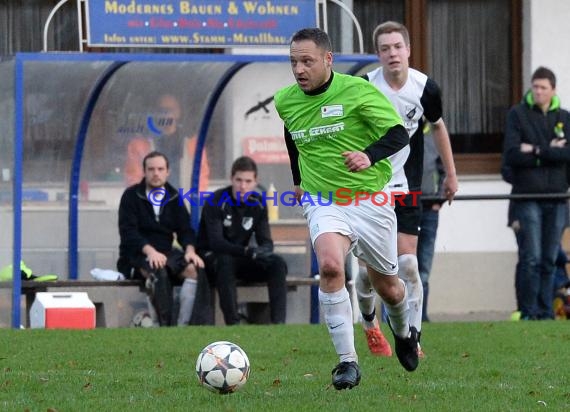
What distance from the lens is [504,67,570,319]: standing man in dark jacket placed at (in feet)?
45.4

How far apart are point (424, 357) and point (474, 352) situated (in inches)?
23.5

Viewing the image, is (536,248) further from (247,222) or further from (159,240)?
(159,240)

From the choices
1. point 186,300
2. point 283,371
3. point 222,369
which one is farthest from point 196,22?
point 222,369

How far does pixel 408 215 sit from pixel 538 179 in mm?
4618

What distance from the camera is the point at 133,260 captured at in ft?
44.6

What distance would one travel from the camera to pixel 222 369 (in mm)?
7434

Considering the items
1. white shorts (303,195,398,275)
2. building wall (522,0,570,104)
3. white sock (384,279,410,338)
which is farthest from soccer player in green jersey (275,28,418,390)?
building wall (522,0,570,104)

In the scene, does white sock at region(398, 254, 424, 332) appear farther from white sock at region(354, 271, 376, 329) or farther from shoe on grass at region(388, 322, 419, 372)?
shoe on grass at region(388, 322, 419, 372)

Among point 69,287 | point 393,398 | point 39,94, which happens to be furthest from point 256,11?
point 393,398

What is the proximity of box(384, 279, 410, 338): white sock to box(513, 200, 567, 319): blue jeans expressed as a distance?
5.39 meters

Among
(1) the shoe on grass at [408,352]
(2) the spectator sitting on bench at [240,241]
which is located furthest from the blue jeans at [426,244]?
(1) the shoe on grass at [408,352]

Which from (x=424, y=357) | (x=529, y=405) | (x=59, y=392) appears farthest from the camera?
(x=424, y=357)

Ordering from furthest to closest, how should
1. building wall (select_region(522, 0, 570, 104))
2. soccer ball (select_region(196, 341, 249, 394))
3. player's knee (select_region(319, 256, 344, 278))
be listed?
building wall (select_region(522, 0, 570, 104)), player's knee (select_region(319, 256, 344, 278)), soccer ball (select_region(196, 341, 249, 394))

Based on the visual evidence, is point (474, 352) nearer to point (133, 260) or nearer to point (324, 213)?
point (324, 213)
